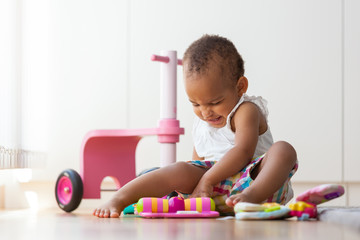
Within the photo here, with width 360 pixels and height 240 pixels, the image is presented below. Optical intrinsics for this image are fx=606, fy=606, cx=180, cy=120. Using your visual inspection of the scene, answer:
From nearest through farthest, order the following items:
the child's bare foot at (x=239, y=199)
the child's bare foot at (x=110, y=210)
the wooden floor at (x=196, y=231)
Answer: the wooden floor at (x=196, y=231) → the child's bare foot at (x=239, y=199) → the child's bare foot at (x=110, y=210)

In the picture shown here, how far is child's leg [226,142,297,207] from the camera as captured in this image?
1046 mm

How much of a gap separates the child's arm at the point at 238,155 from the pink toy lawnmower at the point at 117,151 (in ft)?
1.07

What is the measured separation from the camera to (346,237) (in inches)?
26.9

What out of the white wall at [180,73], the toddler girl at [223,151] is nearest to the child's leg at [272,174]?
the toddler girl at [223,151]

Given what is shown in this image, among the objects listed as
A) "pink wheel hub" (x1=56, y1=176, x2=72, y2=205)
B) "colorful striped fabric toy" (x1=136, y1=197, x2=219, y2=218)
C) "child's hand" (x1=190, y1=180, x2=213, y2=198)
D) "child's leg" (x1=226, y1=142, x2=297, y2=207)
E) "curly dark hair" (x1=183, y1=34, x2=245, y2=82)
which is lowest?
"pink wheel hub" (x1=56, y1=176, x2=72, y2=205)

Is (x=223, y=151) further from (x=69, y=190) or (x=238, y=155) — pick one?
(x=69, y=190)

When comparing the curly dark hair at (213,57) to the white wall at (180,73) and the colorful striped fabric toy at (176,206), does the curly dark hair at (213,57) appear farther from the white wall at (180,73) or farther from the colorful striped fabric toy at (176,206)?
the white wall at (180,73)

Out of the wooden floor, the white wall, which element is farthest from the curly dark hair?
the white wall

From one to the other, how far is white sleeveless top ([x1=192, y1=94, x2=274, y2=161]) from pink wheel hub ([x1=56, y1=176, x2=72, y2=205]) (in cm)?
40

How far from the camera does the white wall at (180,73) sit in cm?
205

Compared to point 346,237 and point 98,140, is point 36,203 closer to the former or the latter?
point 98,140

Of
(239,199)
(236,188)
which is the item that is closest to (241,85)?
(236,188)

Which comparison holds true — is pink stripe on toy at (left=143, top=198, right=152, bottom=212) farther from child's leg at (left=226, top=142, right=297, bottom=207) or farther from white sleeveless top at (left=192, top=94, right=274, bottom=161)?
white sleeveless top at (left=192, top=94, right=274, bottom=161)

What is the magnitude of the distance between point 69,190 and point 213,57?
0.60 metres
